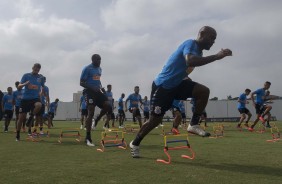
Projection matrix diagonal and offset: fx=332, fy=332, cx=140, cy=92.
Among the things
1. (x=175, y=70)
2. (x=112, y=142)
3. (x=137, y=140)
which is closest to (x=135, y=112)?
(x=112, y=142)

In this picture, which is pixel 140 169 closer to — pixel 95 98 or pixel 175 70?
pixel 175 70

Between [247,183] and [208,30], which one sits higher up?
[208,30]


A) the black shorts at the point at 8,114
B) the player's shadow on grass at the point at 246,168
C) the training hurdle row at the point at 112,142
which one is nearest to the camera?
the player's shadow on grass at the point at 246,168

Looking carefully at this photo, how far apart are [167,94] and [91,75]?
3.51 meters

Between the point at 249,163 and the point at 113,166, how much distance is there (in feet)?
6.64

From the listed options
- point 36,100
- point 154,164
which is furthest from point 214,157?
point 36,100

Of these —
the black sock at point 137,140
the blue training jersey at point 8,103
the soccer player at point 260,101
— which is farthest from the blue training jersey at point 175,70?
the blue training jersey at point 8,103

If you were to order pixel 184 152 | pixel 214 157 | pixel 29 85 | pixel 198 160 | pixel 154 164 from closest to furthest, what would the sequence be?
1. pixel 154 164
2. pixel 198 160
3. pixel 214 157
4. pixel 184 152
5. pixel 29 85

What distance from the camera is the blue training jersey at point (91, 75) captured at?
8.33 m

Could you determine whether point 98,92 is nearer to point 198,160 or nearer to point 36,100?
point 36,100

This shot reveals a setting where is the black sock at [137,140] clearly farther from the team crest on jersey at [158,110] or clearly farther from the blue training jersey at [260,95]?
the blue training jersey at [260,95]

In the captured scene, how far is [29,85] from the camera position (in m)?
9.85

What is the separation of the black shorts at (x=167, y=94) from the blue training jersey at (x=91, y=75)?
3314mm

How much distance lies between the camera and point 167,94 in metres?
5.35
